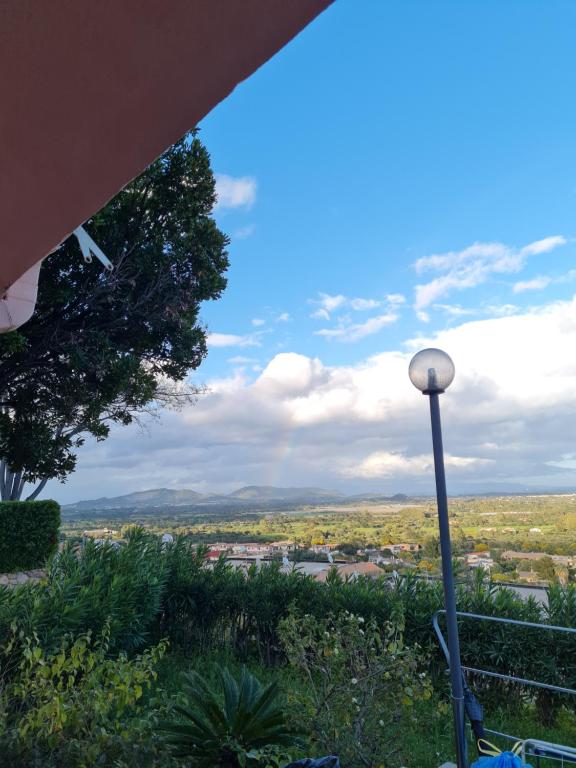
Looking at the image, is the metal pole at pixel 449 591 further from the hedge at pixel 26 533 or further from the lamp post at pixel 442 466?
the hedge at pixel 26 533

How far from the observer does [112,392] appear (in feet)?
31.6

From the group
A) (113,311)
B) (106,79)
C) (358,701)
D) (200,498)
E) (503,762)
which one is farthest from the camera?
(200,498)

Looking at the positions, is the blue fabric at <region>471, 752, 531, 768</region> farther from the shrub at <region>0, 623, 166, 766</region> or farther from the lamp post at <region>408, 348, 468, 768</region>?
the shrub at <region>0, 623, 166, 766</region>

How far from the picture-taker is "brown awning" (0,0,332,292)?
34.1 inches

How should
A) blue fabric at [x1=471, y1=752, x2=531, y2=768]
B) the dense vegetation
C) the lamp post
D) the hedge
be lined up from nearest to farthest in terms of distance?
blue fabric at [x1=471, y1=752, x2=531, y2=768] < the dense vegetation < the lamp post < the hedge

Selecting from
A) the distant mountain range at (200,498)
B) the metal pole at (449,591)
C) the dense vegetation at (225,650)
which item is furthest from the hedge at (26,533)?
the distant mountain range at (200,498)

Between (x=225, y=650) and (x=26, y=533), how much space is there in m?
4.02

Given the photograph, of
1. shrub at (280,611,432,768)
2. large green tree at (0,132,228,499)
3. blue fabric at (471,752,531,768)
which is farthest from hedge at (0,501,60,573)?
blue fabric at (471,752,531,768)

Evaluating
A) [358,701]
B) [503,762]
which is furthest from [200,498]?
[503,762]

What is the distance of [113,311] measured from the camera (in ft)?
32.6

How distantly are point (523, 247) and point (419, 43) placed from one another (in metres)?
5.19

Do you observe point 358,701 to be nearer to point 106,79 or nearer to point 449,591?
point 449,591

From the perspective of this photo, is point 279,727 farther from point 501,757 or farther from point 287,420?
point 287,420

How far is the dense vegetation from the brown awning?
7.97 feet
